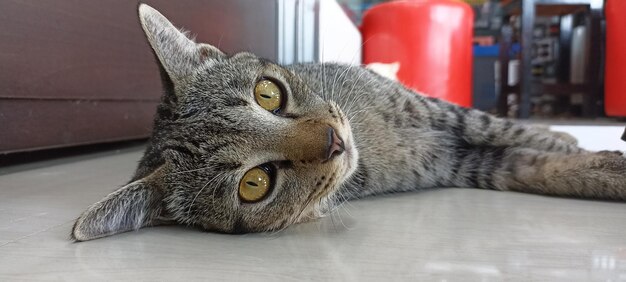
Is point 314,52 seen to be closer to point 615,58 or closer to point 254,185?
point 615,58

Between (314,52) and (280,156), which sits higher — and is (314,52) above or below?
above

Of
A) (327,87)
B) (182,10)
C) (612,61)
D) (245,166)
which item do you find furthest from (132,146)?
(612,61)

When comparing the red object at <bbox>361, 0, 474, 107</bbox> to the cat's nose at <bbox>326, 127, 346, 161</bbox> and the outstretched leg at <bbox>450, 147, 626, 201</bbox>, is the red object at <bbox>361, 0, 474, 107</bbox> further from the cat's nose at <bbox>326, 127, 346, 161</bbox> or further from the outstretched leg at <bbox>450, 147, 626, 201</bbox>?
the cat's nose at <bbox>326, 127, 346, 161</bbox>

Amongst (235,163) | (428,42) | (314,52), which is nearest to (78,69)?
(235,163)

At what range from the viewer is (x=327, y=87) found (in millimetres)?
1620

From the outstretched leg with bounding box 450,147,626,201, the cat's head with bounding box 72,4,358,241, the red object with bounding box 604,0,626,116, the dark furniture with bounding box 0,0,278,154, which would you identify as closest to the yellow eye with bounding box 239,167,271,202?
the cat's head with bounding box 72,4,358,241

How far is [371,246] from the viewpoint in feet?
3.55

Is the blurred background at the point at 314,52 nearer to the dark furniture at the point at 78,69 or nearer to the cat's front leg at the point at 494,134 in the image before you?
the dark furniture at the point at 78,69

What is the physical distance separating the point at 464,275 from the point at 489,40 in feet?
22.2

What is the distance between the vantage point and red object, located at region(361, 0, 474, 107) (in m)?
4.64

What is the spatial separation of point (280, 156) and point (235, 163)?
0.11 metres

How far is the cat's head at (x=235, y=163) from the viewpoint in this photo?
45.3 inches

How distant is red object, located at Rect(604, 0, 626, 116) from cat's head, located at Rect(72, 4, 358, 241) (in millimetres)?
4103

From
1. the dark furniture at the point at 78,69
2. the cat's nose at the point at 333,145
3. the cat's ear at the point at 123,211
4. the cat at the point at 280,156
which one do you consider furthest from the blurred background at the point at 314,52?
the cat's ear at the point at 123,211
